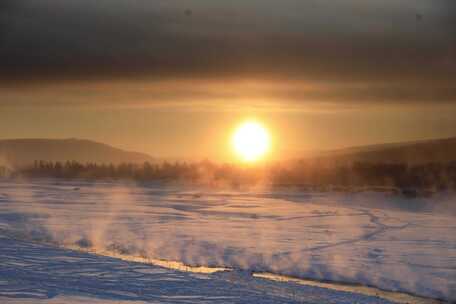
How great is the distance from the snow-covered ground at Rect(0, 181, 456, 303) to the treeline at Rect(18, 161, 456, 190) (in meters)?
19.3

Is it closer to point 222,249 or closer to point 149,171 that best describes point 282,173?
point 149,171

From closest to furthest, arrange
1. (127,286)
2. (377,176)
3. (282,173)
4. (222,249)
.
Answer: (127,286) → (222,249) → (377,176) → (282,173)

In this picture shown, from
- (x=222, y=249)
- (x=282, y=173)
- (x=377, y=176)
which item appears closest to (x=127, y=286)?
(x=222, y=249)

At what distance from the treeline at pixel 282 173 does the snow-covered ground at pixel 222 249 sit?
63.3 feet

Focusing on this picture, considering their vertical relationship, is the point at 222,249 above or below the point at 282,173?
below

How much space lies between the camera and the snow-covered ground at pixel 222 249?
11820 millimetres

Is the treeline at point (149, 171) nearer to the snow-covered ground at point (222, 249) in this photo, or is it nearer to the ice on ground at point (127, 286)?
the snow-covered ground at point (222, 249)

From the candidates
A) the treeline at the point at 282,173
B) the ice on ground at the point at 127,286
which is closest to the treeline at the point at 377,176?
the treeline at the point at 282,173

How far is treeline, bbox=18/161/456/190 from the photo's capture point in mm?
47531

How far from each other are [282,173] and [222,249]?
143 feet

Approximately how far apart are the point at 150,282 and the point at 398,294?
3.77 m

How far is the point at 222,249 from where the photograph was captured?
16.6 m

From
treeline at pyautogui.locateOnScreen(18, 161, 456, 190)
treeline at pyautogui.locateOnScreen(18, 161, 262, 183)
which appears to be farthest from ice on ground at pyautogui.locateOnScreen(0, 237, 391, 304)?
treeline at pyautogui.locateOnScreen(18, 161, 262, 183)

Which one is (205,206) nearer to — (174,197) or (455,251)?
(174,197)
